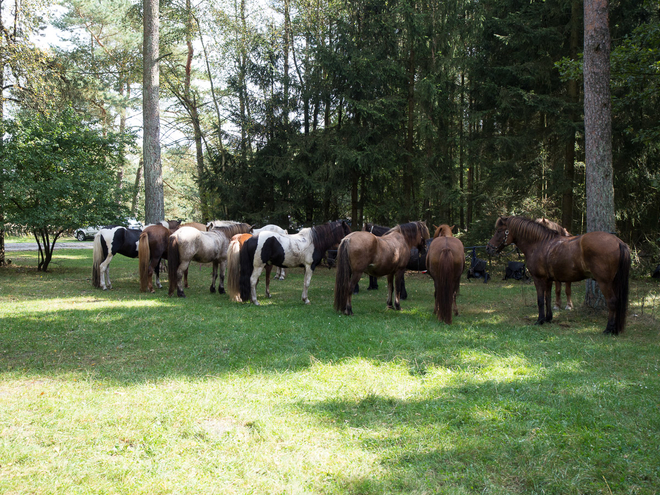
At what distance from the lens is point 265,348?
607 centimetres

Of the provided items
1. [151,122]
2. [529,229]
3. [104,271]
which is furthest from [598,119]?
[151,122]

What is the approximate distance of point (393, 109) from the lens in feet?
55.5

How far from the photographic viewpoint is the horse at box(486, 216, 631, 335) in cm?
714

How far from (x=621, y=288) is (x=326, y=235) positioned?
595 cm

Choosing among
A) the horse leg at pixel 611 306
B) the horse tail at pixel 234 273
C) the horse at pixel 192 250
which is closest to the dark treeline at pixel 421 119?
the horse at pixel 192 250

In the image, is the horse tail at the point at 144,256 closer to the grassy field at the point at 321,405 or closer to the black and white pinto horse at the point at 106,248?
the black and white pinto horse at the point at 106,248

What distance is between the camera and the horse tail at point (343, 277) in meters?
8.30

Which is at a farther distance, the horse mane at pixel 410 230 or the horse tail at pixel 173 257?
the horse tail at pixel 173 257

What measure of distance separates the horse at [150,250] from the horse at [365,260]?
5.25m

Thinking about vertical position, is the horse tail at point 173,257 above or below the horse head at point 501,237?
below

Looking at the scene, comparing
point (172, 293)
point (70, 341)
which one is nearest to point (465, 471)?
point (70, 341)

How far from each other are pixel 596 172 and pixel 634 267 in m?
6.30

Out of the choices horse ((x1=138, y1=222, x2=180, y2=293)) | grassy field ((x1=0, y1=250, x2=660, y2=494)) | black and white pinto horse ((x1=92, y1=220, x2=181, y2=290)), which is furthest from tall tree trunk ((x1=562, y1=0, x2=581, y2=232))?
black and white pinto horse ((x1=92, y1=220, x2=181, y2=290))

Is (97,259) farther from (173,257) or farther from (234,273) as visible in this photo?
(234,273)
